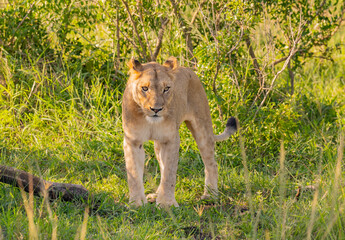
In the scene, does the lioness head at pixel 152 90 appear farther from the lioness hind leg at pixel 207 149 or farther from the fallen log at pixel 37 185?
the fallen log at pixel 37 185

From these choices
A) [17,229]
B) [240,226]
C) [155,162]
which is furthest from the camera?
[155,162]

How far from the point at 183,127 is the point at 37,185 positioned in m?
1.91

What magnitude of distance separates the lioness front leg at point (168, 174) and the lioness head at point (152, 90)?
0.96 ft

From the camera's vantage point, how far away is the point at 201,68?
5152mm

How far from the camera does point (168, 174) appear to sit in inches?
157

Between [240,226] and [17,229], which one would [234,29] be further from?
[17,229]

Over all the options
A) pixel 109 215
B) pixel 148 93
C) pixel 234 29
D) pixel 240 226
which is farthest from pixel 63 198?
pixel 234 29

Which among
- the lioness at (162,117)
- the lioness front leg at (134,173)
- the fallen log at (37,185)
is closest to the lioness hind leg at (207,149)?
the lioness at (162,117)

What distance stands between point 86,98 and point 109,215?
1933 mm

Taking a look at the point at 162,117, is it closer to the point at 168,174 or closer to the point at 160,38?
the point at 168,174

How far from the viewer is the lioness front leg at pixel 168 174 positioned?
3.96 meters

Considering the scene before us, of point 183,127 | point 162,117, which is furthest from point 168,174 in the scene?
point 183,127

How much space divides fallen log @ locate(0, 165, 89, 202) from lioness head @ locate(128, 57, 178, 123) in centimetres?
72

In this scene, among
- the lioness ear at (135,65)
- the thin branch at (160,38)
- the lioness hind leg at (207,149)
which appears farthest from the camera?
the thin branch at (160,38)
